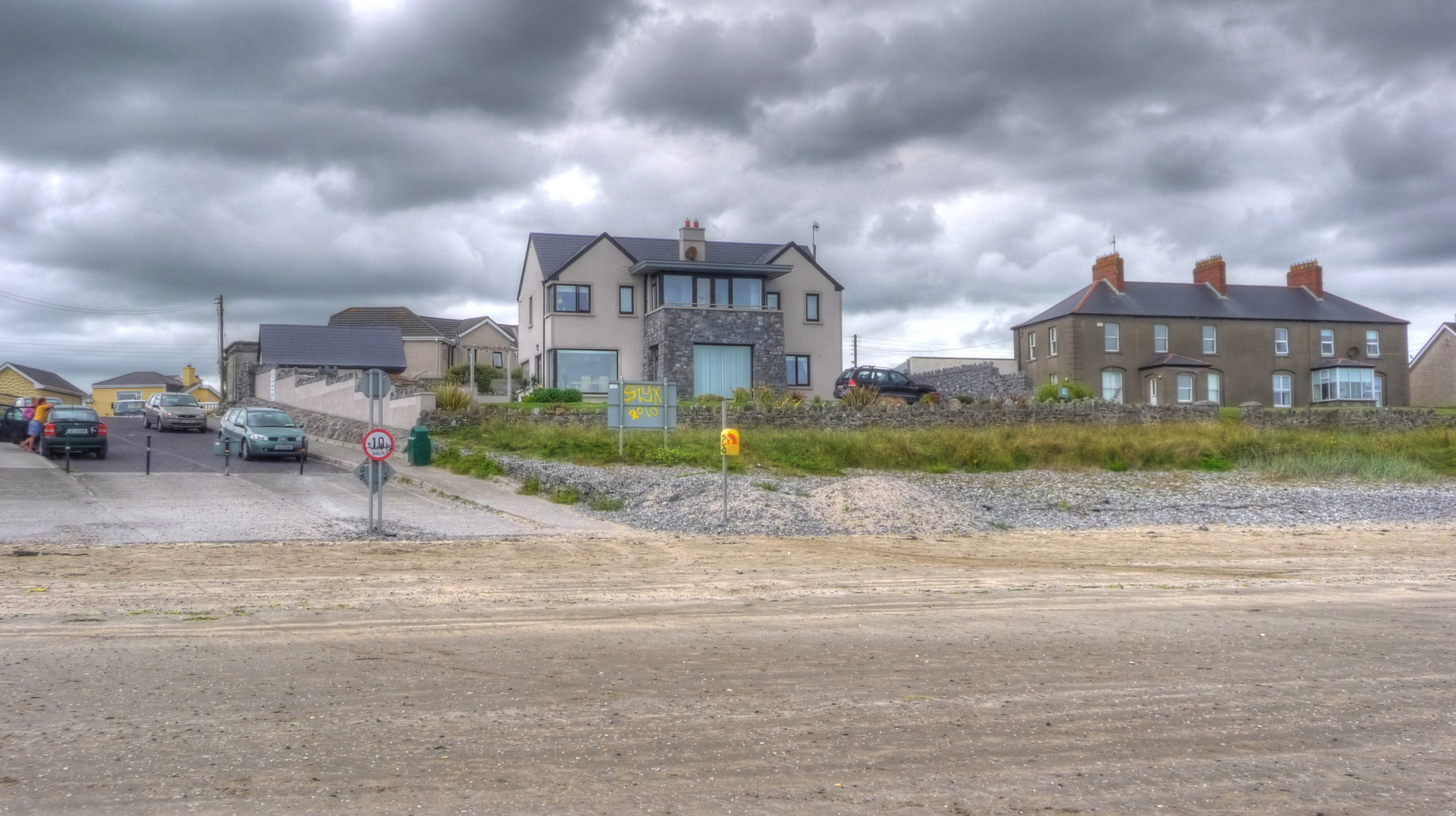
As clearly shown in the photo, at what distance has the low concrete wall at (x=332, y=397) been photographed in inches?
1259

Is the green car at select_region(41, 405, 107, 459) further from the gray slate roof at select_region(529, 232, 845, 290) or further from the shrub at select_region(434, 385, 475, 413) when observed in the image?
the gray slate roof at select_region(529, 232, 845, 290)

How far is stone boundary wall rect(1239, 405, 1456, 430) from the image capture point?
36219 millimetres

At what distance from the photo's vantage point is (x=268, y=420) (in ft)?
102

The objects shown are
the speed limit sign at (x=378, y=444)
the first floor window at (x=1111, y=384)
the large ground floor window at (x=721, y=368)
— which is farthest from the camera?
the first floor window at (x=1111, y=384)

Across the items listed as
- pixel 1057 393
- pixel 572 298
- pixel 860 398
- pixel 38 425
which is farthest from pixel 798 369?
pixel 38 425

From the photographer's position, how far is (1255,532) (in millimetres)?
19875

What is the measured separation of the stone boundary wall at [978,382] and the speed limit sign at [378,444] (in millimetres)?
31957

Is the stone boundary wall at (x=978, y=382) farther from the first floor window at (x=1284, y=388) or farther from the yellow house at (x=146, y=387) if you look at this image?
the yellow house at (x=146, y=387)

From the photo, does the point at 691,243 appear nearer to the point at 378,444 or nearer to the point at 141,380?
the point at 378,444

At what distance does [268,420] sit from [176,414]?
40.7 ft

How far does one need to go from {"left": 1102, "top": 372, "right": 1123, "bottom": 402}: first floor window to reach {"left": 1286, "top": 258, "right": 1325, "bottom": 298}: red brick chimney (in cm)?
1283

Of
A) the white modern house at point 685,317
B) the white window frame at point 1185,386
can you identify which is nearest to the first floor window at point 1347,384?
the white window frame at point 1185,386

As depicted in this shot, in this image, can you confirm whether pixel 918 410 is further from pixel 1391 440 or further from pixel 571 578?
pixel 571 578

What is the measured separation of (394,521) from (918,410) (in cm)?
1797
